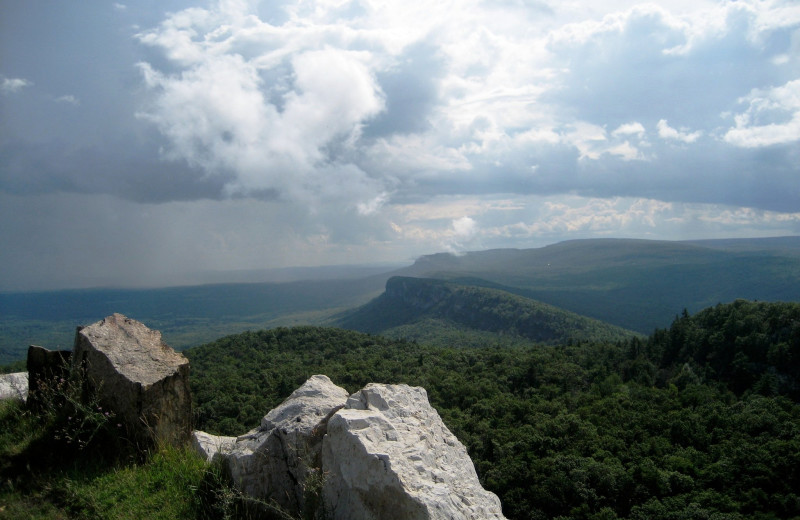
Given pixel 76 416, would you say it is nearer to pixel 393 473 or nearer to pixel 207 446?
pixel 207 446

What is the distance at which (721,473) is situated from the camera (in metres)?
38.7

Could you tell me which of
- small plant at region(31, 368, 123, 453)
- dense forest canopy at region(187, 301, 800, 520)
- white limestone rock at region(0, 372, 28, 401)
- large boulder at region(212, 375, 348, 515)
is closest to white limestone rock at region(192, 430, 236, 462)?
large boulder at region(212, 375, 348, 515)

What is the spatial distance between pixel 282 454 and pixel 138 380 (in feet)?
9.17

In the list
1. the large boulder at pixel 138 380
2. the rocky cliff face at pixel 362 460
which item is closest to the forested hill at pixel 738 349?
the rocky cliff face at pixel 362 460

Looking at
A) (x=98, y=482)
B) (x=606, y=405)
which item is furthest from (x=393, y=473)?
(x=606, y=405)

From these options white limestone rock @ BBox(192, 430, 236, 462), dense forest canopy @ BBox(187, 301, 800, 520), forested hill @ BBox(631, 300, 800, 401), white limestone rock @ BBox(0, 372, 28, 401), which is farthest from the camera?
forested hill @ BBox(631, 300, 800, 401)

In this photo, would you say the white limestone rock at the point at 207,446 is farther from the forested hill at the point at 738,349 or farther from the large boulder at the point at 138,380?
the forested hill at the point at 738,349

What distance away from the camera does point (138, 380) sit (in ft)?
27.1

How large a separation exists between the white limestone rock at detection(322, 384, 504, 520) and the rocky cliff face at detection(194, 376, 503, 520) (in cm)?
1

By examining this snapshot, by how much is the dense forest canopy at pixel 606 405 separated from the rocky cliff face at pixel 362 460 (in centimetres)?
487

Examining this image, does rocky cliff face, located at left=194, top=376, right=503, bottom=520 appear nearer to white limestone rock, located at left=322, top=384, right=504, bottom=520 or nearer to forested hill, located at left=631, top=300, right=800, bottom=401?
white limestone rock, located at left=322, top=384, right=504, bottom=520

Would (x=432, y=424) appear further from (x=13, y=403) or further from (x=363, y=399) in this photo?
(x=13, y=403)

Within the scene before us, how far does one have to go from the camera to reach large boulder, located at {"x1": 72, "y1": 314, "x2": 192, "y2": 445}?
8.14 meters

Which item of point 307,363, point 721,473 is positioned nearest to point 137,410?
point 721,473
